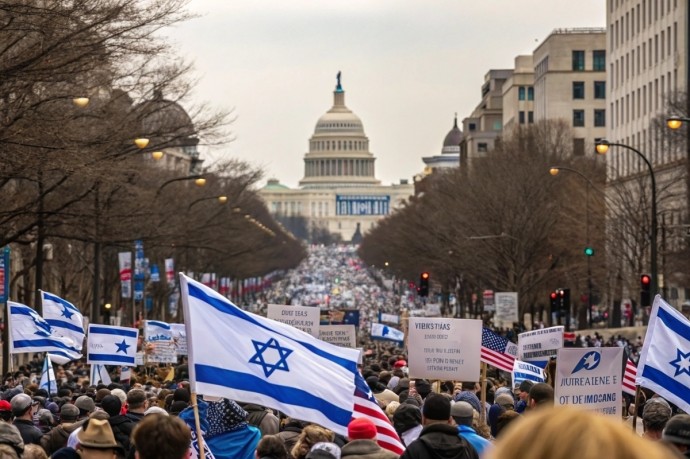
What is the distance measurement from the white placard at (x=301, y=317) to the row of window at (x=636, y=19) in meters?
56.7

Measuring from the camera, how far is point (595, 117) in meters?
120

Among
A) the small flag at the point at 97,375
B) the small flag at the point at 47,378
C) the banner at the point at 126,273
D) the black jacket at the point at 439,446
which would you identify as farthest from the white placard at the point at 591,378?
the banner at the point at 126,273

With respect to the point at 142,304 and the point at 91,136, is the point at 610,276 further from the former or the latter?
the point at 91,136

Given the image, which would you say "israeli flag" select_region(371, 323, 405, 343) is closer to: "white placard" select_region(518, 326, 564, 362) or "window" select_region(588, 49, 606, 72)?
"white placard" select_region(518, 326, 564, 362)

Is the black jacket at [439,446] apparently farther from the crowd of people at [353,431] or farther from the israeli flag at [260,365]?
the israeli flag at [260,365]

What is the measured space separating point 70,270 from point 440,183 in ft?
154

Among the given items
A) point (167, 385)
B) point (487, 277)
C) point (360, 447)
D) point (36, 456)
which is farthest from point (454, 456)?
point (487, 277)

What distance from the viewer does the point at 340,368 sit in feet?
34.5

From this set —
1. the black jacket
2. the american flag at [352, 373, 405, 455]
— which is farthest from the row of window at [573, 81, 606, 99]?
the black jacket

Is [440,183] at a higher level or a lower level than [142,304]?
higher

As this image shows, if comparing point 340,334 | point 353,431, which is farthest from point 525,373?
point 353,431

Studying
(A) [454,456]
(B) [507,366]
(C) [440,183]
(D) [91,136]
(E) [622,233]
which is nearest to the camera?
A: (A) [454,456]

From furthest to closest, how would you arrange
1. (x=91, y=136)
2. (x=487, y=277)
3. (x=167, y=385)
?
1. (x=487, y=277)
2. (x=91, y=136)
3. (x=167, y=385)

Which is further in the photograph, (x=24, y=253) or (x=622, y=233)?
(x=622, y=233)
